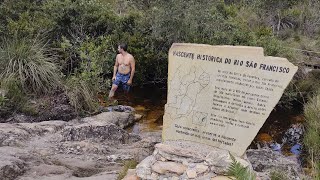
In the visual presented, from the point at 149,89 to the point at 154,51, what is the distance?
3.94 ft

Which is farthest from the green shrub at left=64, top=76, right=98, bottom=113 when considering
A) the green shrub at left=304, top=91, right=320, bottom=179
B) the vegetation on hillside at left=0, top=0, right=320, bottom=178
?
the green shrub at left=304, top=91, right=320, bottom=179

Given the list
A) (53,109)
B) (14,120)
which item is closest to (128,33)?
(53,109)

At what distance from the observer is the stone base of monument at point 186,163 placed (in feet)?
14.8

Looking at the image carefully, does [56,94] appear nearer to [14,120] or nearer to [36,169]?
[14,120]

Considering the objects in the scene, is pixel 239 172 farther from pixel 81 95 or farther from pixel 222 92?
pixel 81 95

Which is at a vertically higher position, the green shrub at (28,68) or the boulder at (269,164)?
the green shrub at (28,68)

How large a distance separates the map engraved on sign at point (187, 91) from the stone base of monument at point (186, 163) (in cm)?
35

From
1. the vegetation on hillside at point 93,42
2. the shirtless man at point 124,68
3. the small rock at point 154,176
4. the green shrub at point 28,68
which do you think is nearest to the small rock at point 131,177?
the small rock at point 154,176

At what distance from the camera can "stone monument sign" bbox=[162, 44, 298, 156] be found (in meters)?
4.49

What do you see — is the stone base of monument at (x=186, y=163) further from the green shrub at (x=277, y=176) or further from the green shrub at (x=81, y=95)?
the green shrub at (x=81, y=95)

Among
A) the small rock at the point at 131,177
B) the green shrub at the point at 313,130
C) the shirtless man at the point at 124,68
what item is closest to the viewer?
the small rock at the point at 131,177

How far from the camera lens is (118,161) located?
19.6 feet

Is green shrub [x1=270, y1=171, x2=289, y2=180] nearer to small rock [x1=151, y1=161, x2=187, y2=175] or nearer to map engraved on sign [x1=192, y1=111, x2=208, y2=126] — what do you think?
map engraved on sign [x1=192, y1=111, x2=208, y2=126]

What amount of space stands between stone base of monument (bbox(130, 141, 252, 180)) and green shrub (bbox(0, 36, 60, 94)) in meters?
4.66
